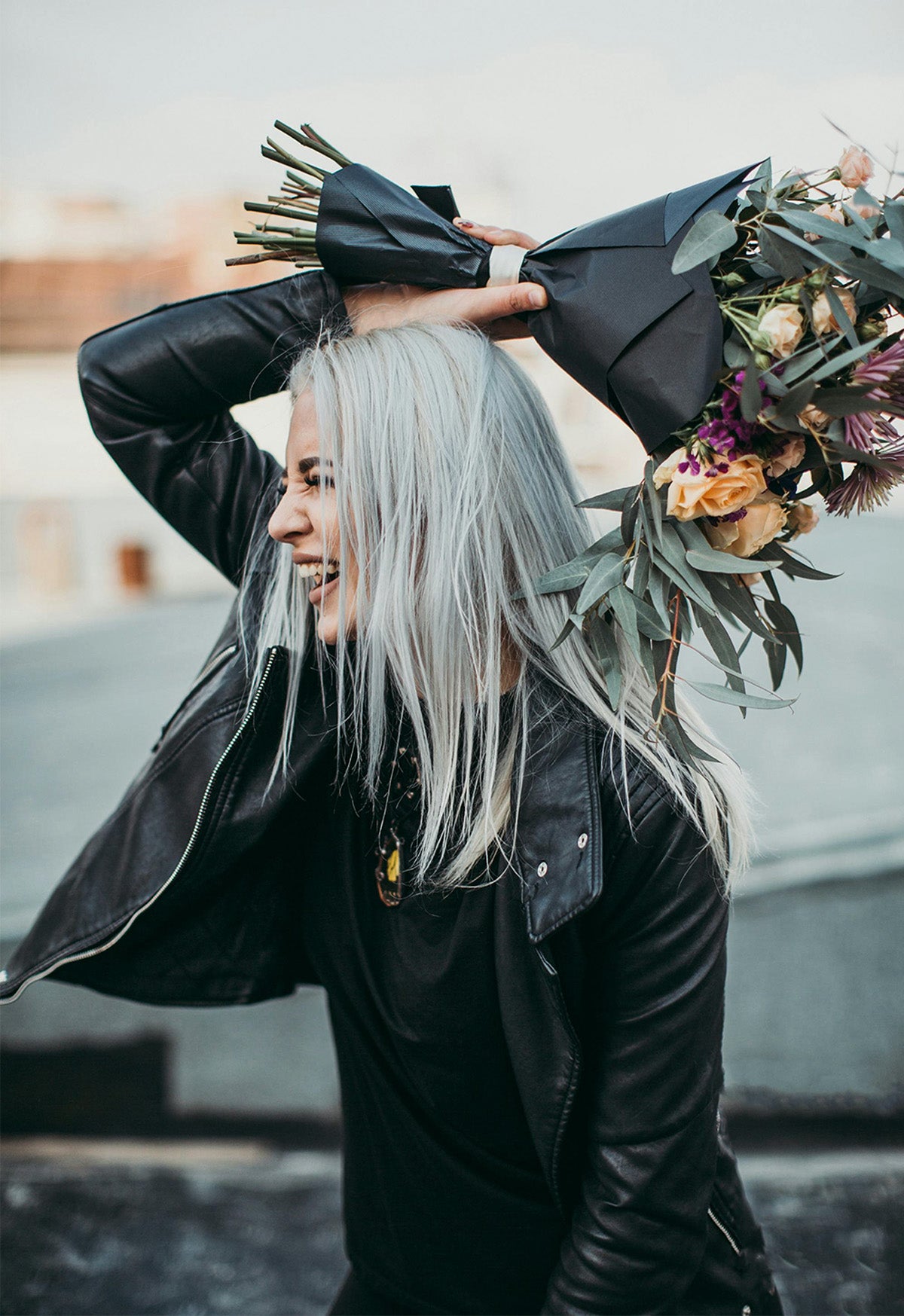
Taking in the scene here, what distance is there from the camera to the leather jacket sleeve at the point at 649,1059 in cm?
131

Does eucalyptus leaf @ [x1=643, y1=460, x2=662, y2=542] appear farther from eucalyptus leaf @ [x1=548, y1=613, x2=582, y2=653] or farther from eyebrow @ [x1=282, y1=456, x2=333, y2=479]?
eyebrow @ [x1=282, y1=456, x2=333, y2=479]

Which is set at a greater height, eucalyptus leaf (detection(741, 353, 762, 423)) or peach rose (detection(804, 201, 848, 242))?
peach rose (detection(804, 201, 848, 242))

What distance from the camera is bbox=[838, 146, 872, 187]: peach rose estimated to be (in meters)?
1.13

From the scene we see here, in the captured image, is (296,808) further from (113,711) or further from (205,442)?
(113,711)

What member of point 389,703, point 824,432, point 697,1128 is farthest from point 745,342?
point 697,1128

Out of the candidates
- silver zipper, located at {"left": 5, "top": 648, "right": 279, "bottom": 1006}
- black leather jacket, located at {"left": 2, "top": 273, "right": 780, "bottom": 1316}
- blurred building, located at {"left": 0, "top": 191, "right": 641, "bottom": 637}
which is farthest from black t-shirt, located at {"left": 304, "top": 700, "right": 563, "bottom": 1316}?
blurred building, located at {"left": 0, "top": 191, "right": 641, "bottom": 637}

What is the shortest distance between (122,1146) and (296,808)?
205cm

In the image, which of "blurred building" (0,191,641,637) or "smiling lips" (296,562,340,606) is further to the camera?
"blurred building" (0,191,641,637)

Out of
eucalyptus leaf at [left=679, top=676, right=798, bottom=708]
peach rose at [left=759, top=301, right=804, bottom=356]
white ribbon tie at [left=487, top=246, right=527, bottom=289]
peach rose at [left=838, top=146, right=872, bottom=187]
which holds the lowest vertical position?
eucalyptus leaf at [left=679, top=676, right=798, bottom=708]

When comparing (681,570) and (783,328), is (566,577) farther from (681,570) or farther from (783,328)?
(783,328)

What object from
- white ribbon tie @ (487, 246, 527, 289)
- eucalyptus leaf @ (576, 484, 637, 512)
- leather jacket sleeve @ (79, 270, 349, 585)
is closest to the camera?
eucalyptus leaf @ (576, 484, 637, 512)

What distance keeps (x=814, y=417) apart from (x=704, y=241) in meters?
0.23

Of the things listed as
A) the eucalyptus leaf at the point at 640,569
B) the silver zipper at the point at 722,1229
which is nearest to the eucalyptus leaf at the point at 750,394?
the eucalyptus leaf at the point at 640,569

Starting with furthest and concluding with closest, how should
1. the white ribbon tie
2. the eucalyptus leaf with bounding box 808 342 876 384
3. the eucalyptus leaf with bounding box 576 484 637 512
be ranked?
the white ribbon tie
the eucalyptus leaf with bounding box 576 484 637 512
the eucalyptus leaf with bounding box 808 342 876 384
